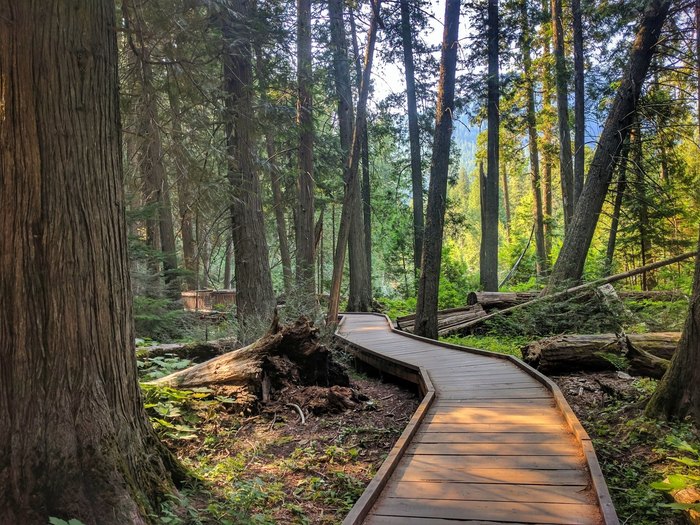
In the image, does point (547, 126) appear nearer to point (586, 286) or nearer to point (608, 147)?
point (608, 147)

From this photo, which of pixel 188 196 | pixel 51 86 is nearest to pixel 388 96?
pixel 188 196

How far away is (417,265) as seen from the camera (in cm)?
1862

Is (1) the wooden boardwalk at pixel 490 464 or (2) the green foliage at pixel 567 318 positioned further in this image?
(2) the green foliage at pixel 567 318

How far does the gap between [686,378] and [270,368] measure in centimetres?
452

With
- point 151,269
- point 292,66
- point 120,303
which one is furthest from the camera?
point 151,269

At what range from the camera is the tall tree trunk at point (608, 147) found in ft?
31.5

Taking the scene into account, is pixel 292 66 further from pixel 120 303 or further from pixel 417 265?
pixel 417 265

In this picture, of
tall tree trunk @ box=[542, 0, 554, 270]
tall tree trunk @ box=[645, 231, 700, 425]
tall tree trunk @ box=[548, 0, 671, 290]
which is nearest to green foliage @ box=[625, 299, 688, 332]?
tall tree trunk @ box=[548, 0, 671, 290]

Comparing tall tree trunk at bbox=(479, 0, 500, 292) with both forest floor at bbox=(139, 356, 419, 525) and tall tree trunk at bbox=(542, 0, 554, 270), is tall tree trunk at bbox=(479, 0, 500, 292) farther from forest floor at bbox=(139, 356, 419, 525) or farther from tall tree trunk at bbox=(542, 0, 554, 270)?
forest floor at bbox=(139, 356, 419, 525)

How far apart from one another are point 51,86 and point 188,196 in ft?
17.5

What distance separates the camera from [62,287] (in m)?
2.46

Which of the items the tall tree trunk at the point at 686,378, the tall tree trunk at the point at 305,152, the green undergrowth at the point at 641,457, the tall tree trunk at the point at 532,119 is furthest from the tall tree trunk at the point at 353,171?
the tall tree trunk at the point at 532,119

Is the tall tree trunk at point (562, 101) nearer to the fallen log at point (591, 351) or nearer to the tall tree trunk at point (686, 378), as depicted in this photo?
the fallen log at point (591, 351)

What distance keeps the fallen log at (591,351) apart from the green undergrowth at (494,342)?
82.7 inches
